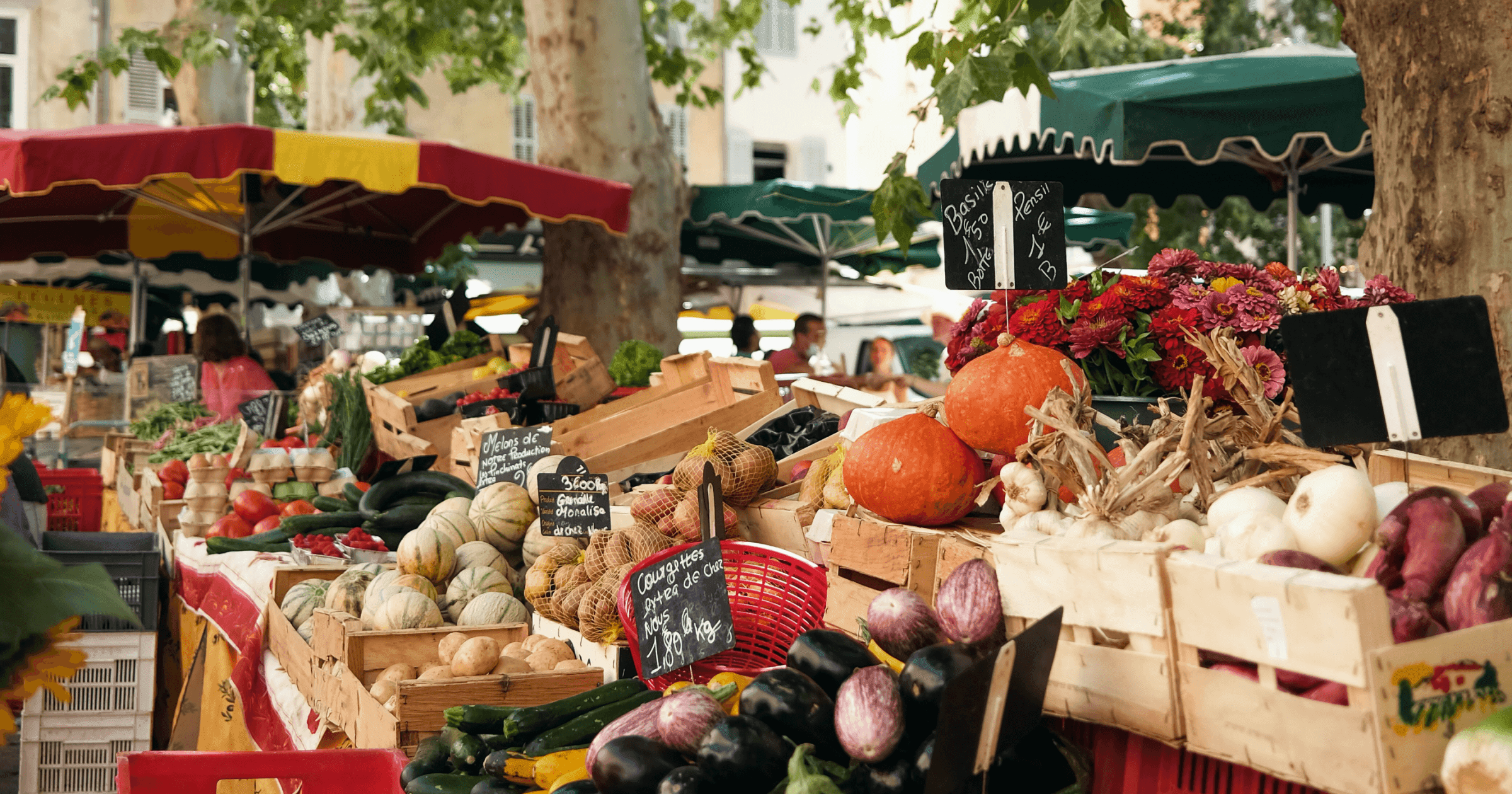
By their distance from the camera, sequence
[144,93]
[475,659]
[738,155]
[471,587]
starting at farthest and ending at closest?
[738,155], [144,93], [471,587], [475,659]

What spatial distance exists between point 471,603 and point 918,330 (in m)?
16.1

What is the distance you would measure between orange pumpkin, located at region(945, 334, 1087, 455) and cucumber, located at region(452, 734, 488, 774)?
1.14 metres

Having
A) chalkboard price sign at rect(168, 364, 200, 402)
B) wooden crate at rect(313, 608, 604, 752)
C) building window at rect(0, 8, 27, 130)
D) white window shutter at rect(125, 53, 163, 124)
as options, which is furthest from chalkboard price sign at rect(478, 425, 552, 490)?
white window shutter at rect(125, 53, 163, 124)

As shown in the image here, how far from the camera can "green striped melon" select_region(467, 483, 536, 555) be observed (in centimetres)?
393

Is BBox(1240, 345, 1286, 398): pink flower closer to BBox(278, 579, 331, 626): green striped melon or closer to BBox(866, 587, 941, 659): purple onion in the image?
BBox(866, 587, 941, 659): purple onion

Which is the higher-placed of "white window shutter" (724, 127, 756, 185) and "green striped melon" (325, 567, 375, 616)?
"white window shutter" (724, 127, 756, 185)

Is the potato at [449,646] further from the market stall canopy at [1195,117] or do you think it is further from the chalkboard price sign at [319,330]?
the chalkboard price sign at [319,330]

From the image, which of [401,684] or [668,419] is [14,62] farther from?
[401,684]

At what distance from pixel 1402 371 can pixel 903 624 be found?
2.74 ft

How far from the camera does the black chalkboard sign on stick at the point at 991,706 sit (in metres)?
1.47

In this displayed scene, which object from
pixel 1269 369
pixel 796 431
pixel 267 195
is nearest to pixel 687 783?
pixel 1269 369

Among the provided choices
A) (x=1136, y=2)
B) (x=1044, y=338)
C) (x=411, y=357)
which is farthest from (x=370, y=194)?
(x=1136, y=2)

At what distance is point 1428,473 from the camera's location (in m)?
2.19

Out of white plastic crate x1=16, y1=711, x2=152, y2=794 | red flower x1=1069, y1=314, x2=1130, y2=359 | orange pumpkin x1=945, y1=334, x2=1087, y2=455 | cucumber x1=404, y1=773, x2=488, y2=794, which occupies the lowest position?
white plastic crate x1=16, y1=711, x2=152, y2=794
